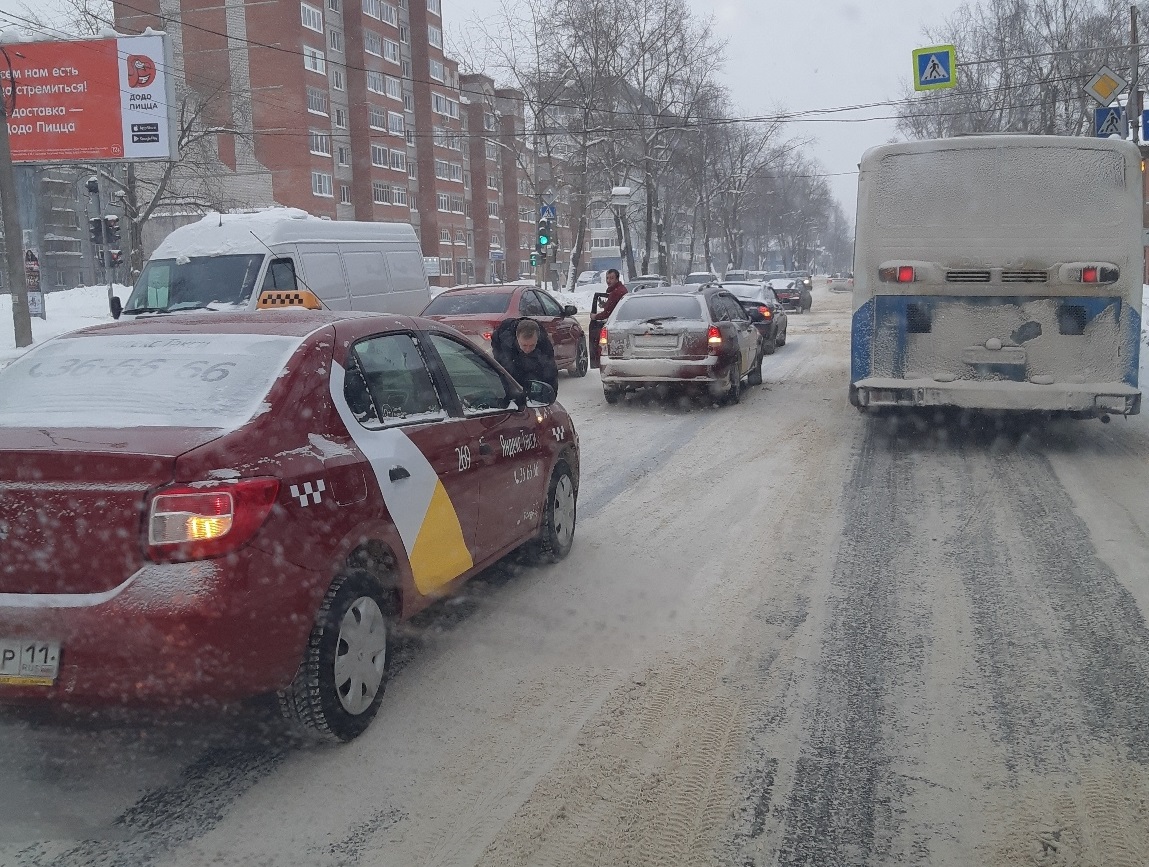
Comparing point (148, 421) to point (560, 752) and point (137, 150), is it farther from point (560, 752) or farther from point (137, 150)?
point (137, 150)

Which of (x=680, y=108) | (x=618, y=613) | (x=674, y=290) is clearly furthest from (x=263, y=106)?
(x=618, y=613)

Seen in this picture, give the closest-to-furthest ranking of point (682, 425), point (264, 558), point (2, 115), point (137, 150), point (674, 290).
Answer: point (264, 558)
point (682, 425)
point (674, 290)
point (2, 115)
point (137, 150)

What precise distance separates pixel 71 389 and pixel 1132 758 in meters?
4.15

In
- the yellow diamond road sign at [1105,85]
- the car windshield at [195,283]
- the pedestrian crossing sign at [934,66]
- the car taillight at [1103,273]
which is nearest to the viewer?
the car taillight at [1103,273]

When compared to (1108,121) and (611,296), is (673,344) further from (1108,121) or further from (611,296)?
(1108,121)

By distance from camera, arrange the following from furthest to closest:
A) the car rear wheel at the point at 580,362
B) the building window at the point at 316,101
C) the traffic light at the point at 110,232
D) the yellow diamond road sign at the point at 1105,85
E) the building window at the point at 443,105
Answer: the building window at the point at 443,105 → the building window at the point at 316,101 → the traffic light at the point at 110,232 → the yellow diamond road sign at the point at 1105,85 → the car rear wheel at the point at 580,362

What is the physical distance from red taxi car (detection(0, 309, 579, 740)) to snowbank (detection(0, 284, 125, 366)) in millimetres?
21065

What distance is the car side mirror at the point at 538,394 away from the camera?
644 cm

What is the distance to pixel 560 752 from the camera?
412 centimetres

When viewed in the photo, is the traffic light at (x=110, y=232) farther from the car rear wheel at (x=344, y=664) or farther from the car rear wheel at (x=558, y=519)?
the car rear wheel at (x=344, y=664)

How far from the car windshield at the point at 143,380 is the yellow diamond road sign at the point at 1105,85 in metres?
20.3

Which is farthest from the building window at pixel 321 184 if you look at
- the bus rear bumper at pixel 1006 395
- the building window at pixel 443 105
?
the bus rear bumper at pixel 1006 395

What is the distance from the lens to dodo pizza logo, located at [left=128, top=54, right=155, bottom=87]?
31266 mm

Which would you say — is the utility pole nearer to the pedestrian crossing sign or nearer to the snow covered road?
the snow covered road
